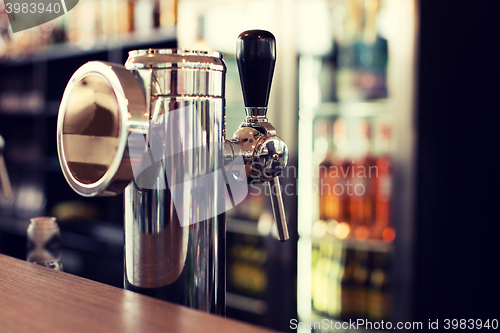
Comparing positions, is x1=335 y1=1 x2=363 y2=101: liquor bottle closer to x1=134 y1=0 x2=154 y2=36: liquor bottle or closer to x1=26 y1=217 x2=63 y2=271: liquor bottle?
x1=134 y1=0 x2=154 y2=36: liquor bottle

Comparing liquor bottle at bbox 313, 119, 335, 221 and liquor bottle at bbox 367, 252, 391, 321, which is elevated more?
liquor bottle at bbox 313, 119, 335, 221

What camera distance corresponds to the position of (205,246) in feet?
1.18

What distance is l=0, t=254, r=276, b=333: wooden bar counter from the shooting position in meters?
0.28

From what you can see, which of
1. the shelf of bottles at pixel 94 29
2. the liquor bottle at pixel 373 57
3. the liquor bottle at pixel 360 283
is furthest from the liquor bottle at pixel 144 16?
the liquor bottle at pixel 360 283

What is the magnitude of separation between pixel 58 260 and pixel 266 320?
1.78 meters

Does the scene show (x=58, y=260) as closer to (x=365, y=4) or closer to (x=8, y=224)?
(x=365, y=4)

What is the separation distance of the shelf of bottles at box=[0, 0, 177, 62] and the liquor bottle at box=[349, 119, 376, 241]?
49.6 inches

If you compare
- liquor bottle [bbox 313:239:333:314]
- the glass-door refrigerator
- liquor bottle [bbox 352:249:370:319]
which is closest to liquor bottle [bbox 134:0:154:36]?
the glass-door refrigerator

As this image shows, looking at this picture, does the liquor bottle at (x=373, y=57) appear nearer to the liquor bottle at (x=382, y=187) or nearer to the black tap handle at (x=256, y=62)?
the liquor bottle at (x=382, y=187)

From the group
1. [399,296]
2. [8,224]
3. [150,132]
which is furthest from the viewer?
[8,224]

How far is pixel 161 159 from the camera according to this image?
33 centimetres

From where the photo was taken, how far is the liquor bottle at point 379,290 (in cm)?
209

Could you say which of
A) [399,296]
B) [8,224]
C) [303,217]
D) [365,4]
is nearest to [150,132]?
[399,296]

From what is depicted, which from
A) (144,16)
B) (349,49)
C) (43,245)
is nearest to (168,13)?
(144,16)
